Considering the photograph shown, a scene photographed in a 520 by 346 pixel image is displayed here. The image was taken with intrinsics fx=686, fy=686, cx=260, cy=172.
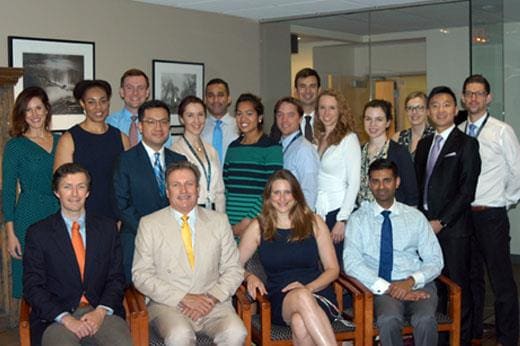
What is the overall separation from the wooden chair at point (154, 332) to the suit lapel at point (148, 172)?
0.60 metres

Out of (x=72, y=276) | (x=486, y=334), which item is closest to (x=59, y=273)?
(x=72, y=276)

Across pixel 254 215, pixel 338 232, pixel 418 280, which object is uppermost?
pixel 254 215

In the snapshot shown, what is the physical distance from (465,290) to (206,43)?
4204 mm

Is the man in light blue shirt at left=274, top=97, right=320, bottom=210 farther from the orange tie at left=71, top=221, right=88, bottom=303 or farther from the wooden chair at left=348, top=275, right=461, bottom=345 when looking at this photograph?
the orange tie at left=71, top=221, right=88, bottom=303

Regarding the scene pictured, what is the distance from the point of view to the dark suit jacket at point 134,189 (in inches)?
161

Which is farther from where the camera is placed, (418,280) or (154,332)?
(418,280)

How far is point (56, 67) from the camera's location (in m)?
5.93

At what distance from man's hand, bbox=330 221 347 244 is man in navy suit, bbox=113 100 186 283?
1.14 m

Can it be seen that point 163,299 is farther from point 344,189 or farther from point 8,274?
point 8,274

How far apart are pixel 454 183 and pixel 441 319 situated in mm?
897

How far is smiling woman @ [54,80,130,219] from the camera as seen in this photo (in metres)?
4.27

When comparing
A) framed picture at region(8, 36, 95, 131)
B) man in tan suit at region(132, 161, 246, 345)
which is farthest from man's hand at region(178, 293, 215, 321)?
framed picture at region(8, 36, 95, 131)

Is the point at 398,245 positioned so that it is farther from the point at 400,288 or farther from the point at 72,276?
the point at 72,276

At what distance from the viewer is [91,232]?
370 cm
